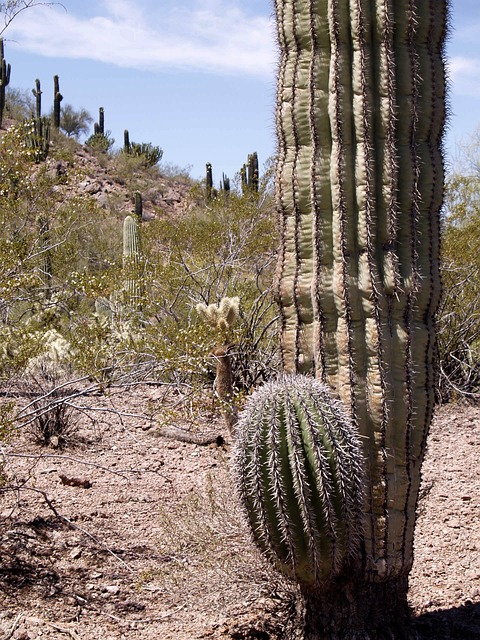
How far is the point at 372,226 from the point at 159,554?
2523 millimetres

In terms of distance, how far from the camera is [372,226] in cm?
323

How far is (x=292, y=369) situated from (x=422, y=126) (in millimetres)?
1121

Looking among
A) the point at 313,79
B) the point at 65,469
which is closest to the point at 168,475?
the point at 65,469

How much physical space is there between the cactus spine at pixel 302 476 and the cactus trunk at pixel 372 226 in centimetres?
14

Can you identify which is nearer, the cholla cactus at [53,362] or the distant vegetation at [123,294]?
the distant vegetation at [123,294]

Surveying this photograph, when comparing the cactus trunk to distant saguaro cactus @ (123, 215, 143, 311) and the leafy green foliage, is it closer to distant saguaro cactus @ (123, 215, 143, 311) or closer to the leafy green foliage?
distant saguaro cactus @ (123, 215, 143, 311)

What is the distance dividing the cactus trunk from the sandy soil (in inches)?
31.8

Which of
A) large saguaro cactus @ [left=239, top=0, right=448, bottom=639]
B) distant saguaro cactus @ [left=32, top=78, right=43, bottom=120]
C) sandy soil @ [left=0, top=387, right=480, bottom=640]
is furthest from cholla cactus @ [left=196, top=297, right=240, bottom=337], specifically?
distant saguaro cactus @ [left=32, top=78, right=43, bottom=120]

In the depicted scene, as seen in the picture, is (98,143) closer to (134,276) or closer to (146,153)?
(146,153)

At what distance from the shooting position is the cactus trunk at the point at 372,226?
3.23 meters

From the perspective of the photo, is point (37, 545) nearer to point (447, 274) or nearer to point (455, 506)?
point (455, 506)

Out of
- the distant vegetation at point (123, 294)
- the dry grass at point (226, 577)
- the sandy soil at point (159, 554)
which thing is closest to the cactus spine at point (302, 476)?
the dry grass at point (226, 577)

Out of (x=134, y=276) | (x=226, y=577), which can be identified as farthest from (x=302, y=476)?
(x=134, y=276)

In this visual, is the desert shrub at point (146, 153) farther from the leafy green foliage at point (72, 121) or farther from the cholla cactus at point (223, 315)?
the cholla cactus at point (223, 315)
